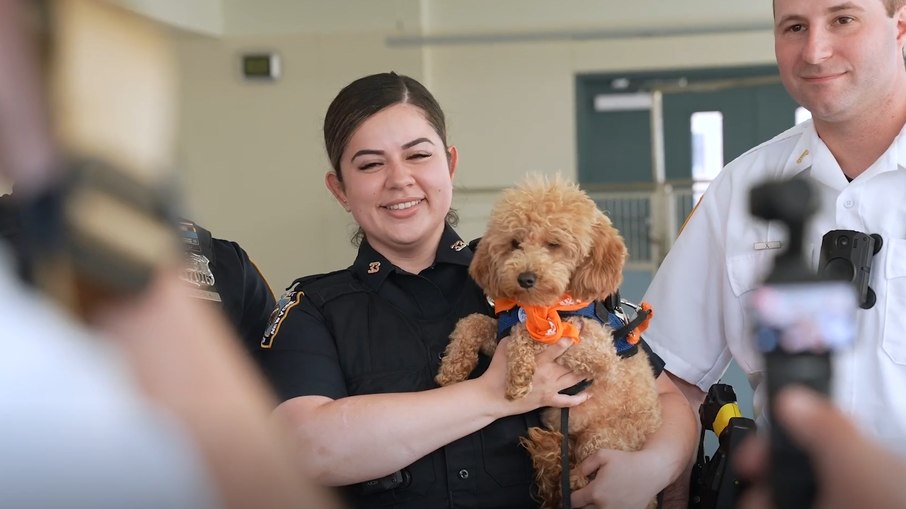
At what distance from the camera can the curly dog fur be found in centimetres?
170

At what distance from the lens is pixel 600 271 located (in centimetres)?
176

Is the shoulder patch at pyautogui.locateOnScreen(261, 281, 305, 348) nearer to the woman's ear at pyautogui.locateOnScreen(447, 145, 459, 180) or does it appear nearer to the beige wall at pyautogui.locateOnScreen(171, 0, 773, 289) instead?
the woman's ear at pyautogui.locateOnScreen(447, 145, 459, 180)

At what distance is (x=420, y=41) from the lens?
716 cm

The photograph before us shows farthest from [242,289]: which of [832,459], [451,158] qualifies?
[832,459]

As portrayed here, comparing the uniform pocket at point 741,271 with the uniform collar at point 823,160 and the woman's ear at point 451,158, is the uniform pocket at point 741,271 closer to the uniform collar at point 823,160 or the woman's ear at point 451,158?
the uniform collar at point 823,160

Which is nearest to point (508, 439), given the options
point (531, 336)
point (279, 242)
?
point (531, 336)

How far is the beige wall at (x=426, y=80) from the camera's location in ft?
23.2

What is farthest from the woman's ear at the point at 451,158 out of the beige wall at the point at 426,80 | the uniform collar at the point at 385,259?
the beige wall at the point at 426,80

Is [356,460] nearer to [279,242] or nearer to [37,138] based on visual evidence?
[37,138]

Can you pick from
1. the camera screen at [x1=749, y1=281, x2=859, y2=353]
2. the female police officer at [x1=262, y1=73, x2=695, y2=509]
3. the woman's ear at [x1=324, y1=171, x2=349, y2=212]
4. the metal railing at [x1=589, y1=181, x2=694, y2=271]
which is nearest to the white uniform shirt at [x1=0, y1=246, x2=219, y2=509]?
the camera screen at [x1=749, y1=281, x2=859, y2=353]

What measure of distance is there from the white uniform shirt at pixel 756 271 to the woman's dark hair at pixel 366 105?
0.65 m

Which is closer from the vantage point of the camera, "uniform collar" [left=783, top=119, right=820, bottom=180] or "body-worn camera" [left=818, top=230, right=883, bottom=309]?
"body-worn camera" [left=818, top=230, right=883, bottom=309]

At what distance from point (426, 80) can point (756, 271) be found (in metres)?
5.97

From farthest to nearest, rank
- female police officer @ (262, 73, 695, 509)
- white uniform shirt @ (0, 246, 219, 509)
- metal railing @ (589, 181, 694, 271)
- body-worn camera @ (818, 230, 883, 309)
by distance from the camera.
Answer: metal railing @ (589, 181, 694, 271), female police officer @ (262, 73, 695, 509), body-worn camera @ (818, 230, 883, 309), white uniform shirt @ (0, 246, 219, 509)
